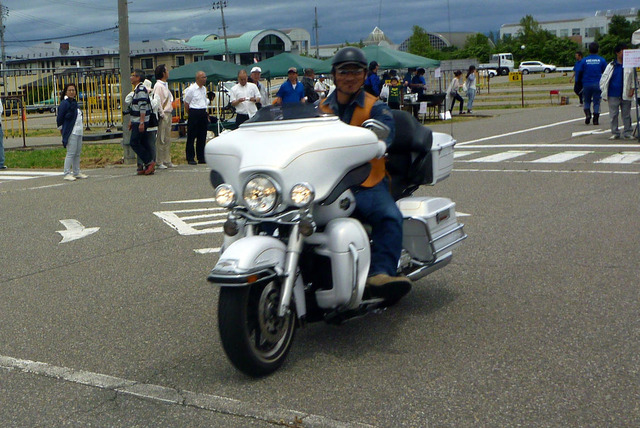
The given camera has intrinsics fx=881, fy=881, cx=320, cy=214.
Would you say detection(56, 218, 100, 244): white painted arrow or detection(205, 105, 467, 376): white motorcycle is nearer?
detection(205, 105, 467, 376): white motorcycle

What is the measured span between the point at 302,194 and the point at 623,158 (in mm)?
12275

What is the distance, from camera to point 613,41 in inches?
3396

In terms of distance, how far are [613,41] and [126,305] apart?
8692 centimetres

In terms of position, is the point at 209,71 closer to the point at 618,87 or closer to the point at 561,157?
the point at 618,87

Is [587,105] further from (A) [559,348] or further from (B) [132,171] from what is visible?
(A) [559,348]

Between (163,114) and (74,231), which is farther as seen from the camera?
(163,114)

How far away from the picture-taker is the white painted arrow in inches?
380

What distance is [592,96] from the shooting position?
75.8 feet

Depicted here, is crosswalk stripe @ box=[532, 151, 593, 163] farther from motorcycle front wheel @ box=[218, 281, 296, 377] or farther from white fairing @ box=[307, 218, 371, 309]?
motorcycle front wheel @ box=[218, 281, 296, 377]

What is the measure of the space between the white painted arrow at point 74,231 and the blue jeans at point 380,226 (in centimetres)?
500

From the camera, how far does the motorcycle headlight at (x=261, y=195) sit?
4.77m

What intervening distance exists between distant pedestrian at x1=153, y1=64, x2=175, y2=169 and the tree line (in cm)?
7659

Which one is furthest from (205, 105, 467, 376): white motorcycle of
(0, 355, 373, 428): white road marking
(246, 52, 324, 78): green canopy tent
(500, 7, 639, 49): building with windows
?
(500, 7, 639, 49): building with windows

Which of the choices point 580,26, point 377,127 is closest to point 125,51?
point 377,127
